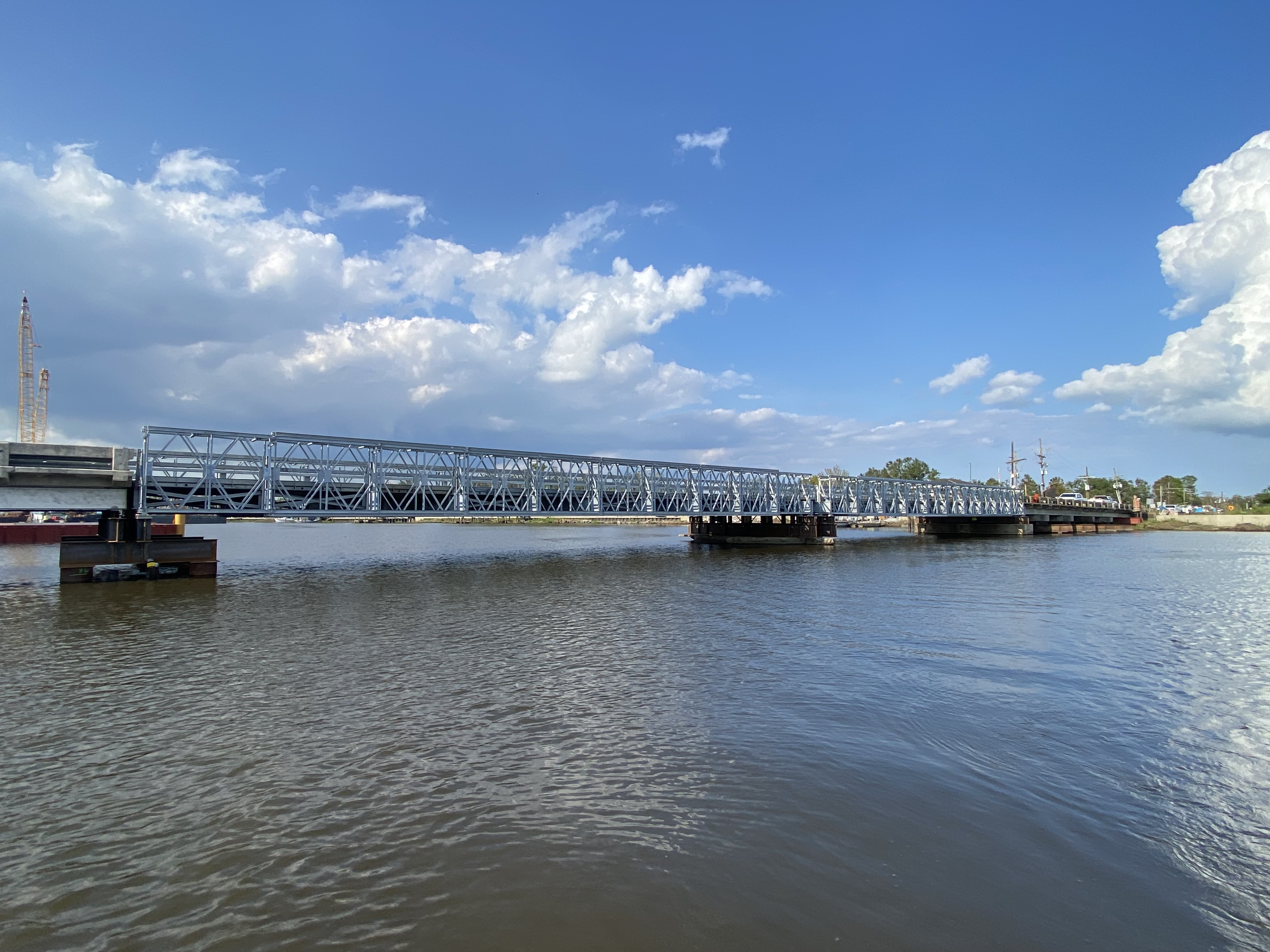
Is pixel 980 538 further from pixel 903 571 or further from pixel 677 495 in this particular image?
pixel 903 571

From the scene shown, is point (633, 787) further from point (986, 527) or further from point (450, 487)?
point (986, 527)

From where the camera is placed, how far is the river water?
6945 mm

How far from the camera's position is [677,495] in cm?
8219

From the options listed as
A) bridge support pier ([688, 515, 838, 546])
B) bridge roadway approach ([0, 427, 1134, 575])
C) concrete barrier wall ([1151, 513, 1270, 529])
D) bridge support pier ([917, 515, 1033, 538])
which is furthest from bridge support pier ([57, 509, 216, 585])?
concrete barrier wall ([1151, 513, 1270, 529])

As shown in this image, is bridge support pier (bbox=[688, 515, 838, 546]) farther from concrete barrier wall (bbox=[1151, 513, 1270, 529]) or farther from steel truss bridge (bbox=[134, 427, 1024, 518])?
concrete barrier wall (bbox=[1151, 513, 1270, 529])

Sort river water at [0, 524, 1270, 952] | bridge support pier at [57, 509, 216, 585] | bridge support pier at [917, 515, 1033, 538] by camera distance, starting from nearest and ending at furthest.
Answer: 1. river water at [0, 524, 1270, 952]
2. bridge support pier at [57, 509, 216, 585]
3. bridge support pier at [917, 515, 1033, 538]

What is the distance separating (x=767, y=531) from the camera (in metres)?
95.2

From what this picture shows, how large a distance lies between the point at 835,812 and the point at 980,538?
126458mm

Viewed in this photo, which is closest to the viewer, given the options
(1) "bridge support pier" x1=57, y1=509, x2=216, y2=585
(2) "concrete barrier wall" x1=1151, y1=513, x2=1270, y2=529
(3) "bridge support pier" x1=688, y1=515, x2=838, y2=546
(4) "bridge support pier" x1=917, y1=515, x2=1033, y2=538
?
(1) "bridge support pier" x1=57, y1=509, x2=216, y2=585

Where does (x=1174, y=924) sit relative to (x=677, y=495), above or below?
below

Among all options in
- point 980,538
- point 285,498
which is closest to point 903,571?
point 285,498

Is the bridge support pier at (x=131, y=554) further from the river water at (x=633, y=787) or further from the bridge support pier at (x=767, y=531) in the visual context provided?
the bridge support pier at (x=767, y=531)

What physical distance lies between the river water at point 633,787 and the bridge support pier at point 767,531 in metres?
67.6

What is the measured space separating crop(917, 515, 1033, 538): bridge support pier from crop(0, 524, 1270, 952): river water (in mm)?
112851
